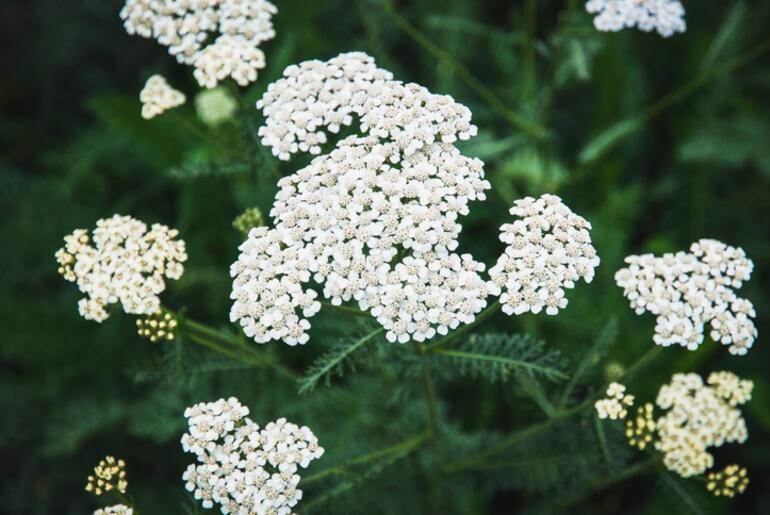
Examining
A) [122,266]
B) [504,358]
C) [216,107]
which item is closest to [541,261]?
[504,358]

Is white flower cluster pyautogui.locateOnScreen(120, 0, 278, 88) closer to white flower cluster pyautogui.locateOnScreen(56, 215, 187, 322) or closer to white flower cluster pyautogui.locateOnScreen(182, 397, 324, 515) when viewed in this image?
white flower cluster pyautogui.locateOnScreen(56, 215, 187, 322)

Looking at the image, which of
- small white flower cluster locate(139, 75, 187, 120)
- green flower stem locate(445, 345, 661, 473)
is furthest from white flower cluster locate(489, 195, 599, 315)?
small white flower cluster locate(139, 75, 187, 120)

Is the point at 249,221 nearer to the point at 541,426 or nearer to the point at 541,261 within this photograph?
the point at 541,261

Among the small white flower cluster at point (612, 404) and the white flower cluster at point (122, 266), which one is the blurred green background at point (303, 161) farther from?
the small white flower cluster at point (612, 404)

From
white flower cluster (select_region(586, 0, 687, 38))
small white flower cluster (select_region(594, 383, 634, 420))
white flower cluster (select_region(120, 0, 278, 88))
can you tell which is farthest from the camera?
white flower cluster (select_region(586, 0, 687, 38))

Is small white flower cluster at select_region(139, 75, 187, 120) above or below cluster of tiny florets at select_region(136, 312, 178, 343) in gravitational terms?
above

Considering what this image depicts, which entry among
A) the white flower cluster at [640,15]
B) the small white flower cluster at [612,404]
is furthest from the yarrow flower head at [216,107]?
the small white flower cluster at [612,404]
